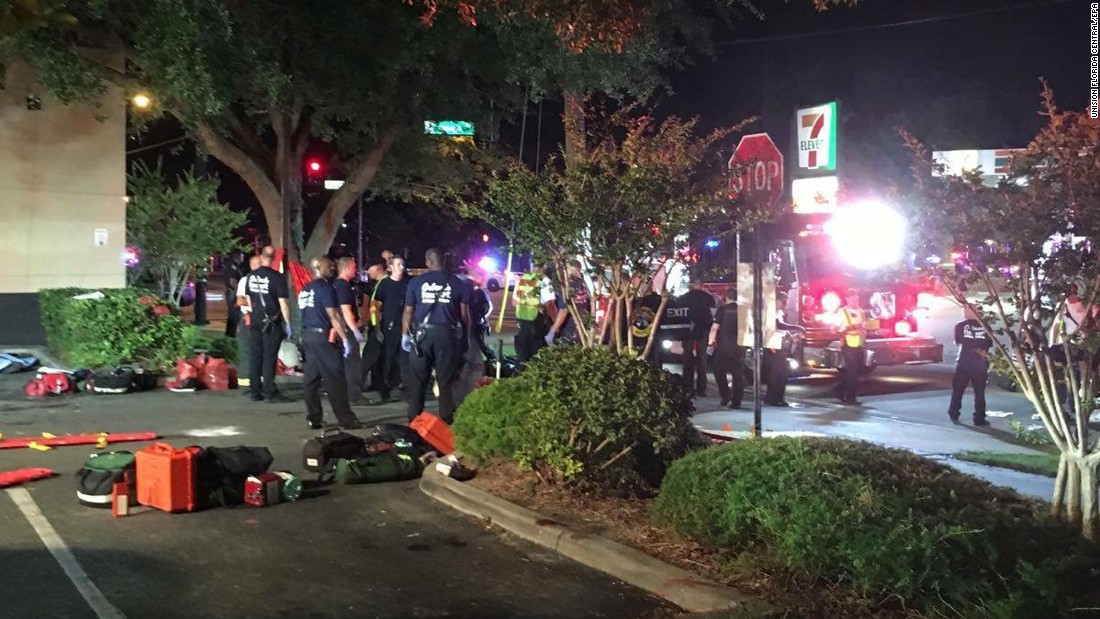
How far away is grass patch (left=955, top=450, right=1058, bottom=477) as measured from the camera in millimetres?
9281

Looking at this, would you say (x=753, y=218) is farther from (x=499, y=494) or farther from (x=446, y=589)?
→ (x=446, y=589)

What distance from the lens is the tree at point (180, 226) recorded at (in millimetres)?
21547

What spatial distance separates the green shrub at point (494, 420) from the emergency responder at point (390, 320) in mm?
3723

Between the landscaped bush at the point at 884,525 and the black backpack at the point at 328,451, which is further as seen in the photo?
the black backpack at the point at 328,451

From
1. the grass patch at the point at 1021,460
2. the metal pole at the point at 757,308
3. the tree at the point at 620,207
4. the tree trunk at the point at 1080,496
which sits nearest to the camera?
the tree trunk at the point at 1080,496

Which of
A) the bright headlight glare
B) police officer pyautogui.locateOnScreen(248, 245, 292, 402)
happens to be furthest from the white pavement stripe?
the bright headlight glare

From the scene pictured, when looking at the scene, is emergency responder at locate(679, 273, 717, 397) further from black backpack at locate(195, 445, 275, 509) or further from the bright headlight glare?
black backpack at locate(195, 445, 275, 509)

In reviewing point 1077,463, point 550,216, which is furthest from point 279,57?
point 1077,463

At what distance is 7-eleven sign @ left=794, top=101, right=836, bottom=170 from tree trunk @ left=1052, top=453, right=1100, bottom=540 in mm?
5192

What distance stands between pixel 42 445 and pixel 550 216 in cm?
522

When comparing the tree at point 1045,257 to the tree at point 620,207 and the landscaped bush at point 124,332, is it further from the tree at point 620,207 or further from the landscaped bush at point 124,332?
the landscaped bush at point 124,332

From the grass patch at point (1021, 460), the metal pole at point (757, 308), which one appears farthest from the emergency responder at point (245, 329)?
the grass patch at point (1021, 460)

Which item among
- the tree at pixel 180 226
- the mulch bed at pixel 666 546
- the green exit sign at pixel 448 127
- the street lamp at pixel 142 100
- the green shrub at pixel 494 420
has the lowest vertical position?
the mulch bed at pixel 666 546

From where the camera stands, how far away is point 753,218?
8000 millimetres
